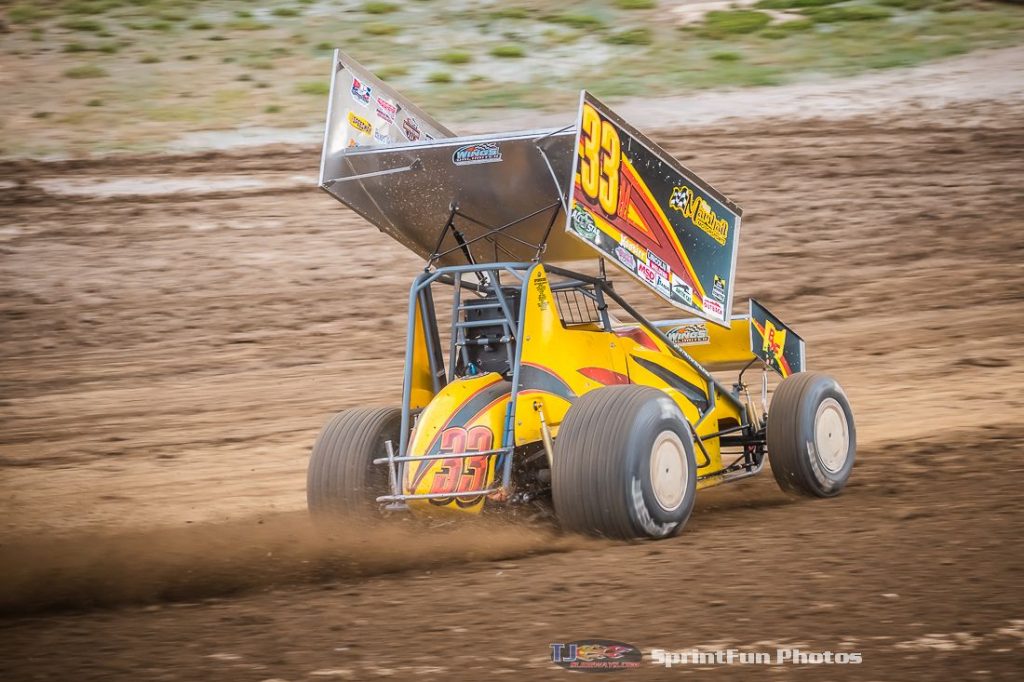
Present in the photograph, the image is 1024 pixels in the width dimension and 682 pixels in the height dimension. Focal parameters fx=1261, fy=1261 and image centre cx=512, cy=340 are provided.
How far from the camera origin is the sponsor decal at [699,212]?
755cm

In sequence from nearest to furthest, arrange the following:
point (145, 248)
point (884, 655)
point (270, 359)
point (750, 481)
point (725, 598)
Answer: point (884, 655), point (725, 598), point (750, 481), point (270, 359), point (145, 248)

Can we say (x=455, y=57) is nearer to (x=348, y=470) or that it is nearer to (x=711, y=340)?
(x=711, y=340)

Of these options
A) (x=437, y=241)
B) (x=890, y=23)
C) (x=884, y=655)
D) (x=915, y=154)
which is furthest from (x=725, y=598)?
(x=890, y=23)

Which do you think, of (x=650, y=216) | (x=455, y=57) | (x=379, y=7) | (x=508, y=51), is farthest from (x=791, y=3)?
(x=650, y=216)

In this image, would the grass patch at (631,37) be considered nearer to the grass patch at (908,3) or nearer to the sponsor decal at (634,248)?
the grass patch at (908,3)

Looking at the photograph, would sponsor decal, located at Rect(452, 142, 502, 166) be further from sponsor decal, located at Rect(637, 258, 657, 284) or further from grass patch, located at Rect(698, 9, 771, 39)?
grass patch, located at Rect(698, 9, 771, 39)

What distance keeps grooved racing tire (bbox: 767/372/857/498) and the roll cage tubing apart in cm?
42

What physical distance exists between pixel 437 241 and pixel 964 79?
16.3 m

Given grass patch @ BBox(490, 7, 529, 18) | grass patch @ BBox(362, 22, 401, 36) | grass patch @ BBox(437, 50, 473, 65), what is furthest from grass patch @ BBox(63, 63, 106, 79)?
grass patch @ BBox(490, 7, 529, 18)

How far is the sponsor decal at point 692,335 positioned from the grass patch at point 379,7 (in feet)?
60.3

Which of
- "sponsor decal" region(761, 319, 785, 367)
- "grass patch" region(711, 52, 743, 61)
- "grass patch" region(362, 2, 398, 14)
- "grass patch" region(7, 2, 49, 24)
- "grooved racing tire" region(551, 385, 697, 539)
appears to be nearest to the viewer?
"grooved racing tire" region(551, 385, 697, 539)

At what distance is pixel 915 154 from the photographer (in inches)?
766

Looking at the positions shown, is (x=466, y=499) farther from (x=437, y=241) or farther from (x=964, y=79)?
(x=964, y=79)

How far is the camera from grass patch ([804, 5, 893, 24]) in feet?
79.5
